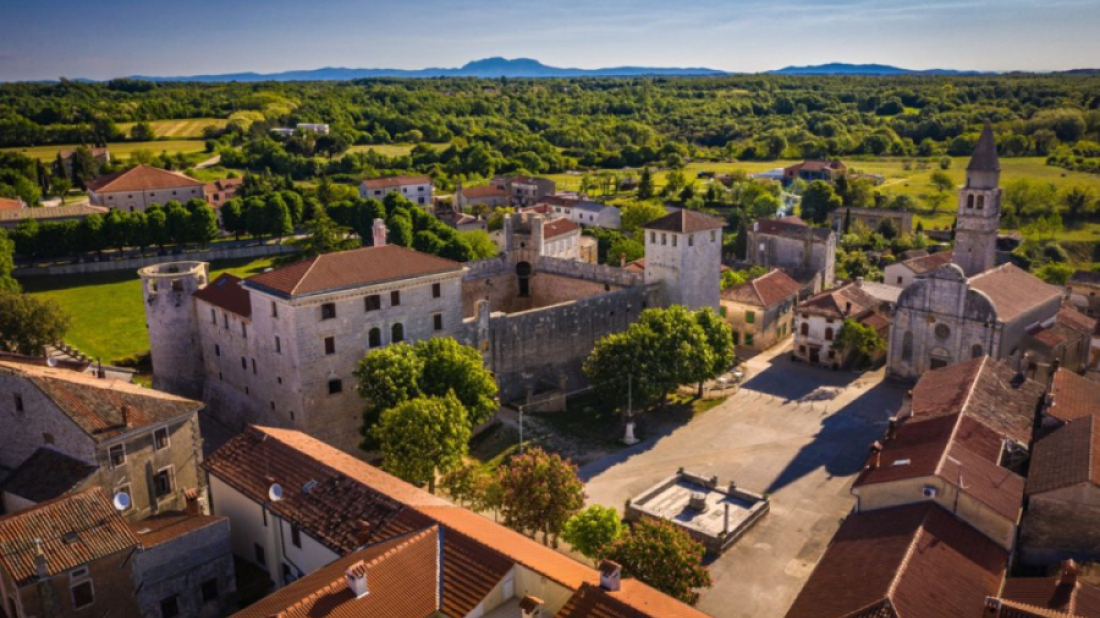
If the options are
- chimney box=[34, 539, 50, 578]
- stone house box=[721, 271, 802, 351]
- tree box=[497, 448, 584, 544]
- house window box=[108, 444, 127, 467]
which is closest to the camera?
chimney box=[34, 539, 50, 578]

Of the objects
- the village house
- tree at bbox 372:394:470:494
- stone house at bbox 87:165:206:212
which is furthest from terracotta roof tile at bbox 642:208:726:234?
stone house at bbox 87:165:206:212

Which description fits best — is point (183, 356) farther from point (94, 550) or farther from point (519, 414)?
point (94, 550)

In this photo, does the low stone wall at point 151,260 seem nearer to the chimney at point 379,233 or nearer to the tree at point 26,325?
the tree at point 26,325

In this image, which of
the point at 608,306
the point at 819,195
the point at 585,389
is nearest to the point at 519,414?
the point at 585,389

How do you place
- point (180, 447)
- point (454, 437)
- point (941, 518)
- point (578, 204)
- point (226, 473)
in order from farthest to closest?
1. point (578, 204)
2. point (454, 437)
3. point (180, 447)
4. point (226, 473)
5. point (941, 518)

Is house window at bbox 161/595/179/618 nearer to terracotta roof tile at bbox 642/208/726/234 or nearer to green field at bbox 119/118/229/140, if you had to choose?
terracotta roof tile at bbox 642/208/726/234

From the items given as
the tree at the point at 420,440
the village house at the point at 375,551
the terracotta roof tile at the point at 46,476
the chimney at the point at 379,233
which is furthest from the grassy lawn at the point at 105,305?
the village house at the point at 375,551
